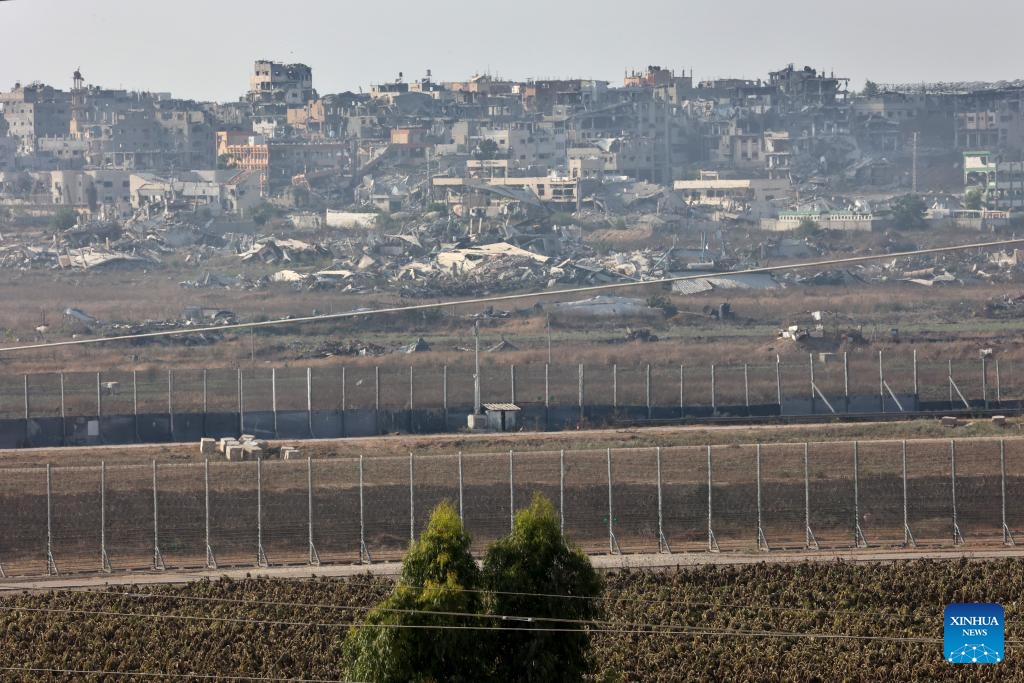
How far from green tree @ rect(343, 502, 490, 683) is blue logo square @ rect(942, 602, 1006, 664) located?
13.5 feet

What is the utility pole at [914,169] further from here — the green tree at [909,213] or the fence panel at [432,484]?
the fence panel at [432,484]

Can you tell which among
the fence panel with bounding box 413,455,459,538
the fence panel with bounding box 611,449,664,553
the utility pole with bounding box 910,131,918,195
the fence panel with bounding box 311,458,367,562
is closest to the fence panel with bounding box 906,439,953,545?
the fence panel with bounding box 611,449,664,553

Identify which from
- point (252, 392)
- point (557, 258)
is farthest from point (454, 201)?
point (252, 392)

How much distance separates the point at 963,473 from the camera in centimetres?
2647

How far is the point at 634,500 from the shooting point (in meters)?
24.7

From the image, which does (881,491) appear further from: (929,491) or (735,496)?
(735,496)

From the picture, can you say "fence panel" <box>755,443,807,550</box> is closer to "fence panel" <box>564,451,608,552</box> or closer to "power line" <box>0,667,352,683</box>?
"fence panel" <box>564,451,608,552</box>

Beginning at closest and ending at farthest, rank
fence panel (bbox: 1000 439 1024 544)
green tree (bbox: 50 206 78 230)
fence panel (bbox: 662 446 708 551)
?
1. fence panel (bbox: 662 446 708 551)
2. fence panel (bbox: 1000 439 1024 544)
3. green tree (bbox: 50 206 78 230)

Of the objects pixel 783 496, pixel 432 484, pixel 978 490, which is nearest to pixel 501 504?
pixel 432 484

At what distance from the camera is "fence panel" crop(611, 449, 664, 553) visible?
906 inches

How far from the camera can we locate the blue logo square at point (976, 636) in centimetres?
1560

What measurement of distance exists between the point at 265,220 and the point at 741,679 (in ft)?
226

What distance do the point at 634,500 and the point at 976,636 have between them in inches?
362

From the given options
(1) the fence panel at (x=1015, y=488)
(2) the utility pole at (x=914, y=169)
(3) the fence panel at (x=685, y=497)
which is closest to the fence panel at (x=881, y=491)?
(1) the fence panel at (x=1015, y=488)
